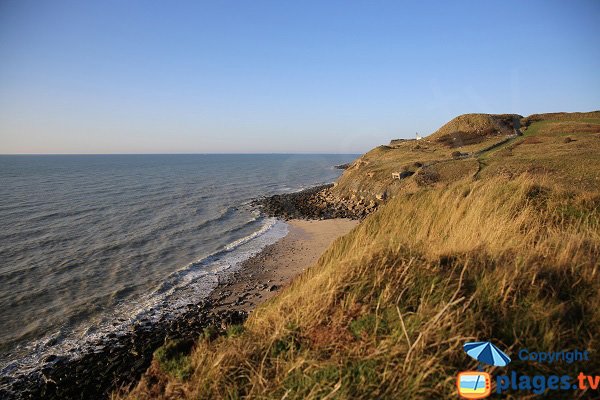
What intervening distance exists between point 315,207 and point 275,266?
21.3 meters

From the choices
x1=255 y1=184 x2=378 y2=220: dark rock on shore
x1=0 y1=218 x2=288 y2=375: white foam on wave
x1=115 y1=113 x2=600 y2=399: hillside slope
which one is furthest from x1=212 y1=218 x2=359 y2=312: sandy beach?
x1=115 y1=113 x2=600 y2=399: hillside slope

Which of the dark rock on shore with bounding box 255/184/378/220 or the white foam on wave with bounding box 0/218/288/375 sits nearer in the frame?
the white foam on wave with bounding box 0/218/288/375

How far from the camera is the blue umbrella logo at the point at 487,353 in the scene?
3609mm

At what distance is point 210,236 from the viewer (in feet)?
101

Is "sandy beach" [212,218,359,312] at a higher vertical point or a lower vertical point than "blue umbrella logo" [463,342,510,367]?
lower

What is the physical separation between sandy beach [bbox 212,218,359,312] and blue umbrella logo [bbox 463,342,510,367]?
10.0 metres

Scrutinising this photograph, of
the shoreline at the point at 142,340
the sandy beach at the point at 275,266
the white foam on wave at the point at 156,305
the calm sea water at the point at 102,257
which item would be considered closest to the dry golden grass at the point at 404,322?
the shoreline at the point at 142,340

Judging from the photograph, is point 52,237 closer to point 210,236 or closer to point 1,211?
point 210,236

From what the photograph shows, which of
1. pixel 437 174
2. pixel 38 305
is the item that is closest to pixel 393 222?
pixel 38 305

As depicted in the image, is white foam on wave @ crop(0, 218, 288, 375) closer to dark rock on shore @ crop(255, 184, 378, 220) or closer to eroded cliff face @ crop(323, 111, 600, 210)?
dark rock on shore @ crop(255, 184, 378, 220)

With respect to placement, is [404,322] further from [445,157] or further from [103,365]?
[445,157]

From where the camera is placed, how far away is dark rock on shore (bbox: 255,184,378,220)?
38125 mm

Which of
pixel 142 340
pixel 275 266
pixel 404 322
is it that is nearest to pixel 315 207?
pixel 275 266

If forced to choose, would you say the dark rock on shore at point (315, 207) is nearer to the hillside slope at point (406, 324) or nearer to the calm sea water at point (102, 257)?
the calm sea water at point (102, 257)
